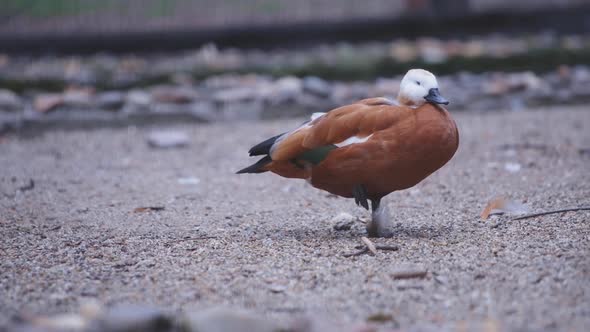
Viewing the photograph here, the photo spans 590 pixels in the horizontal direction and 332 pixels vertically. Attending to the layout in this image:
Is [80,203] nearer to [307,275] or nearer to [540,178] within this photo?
[307,275]

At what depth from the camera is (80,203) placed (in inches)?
179

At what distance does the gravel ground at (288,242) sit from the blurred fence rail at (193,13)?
2.77 m

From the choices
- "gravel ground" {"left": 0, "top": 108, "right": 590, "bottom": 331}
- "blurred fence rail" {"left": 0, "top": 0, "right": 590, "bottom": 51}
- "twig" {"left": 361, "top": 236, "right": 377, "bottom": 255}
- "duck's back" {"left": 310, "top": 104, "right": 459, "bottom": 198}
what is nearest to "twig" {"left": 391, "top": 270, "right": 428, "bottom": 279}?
"gravel ground" {"left": 0, "top": 108, "right": 590, "bottom": 331}

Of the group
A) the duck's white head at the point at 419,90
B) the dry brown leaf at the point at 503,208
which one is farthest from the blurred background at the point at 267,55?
the duck's white head at the point at 419,90

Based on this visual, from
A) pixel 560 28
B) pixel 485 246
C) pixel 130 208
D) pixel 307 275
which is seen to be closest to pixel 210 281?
pixel 307 275

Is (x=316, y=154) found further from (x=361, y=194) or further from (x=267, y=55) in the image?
(x=267, y=55)

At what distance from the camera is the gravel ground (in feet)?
8.84

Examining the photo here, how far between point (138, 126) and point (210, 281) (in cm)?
456

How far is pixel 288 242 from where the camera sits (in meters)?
3.52

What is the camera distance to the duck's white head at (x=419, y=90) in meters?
3.44

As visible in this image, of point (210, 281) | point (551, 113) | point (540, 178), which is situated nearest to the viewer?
point (210, 281)

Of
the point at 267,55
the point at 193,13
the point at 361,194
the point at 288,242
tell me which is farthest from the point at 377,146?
the point at 193,13

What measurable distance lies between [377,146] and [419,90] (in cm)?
33

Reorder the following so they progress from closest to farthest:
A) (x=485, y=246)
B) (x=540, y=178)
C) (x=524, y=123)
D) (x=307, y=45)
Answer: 1. (x=485, y=246)
2. (x=540, y=178)
3. (x=524, y=123)
4. (x=307, y=45)
